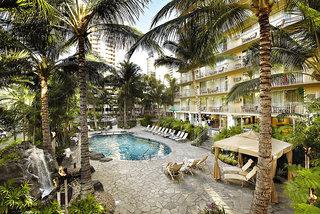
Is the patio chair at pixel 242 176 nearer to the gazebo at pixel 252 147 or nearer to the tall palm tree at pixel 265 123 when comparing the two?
the gazebo at pixel 252 147

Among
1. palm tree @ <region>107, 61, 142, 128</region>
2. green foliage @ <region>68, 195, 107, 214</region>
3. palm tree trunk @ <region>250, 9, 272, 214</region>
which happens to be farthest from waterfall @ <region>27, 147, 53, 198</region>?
palm tree @ <region>107, 61, 142, 128</region>

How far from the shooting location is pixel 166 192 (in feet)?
28.7

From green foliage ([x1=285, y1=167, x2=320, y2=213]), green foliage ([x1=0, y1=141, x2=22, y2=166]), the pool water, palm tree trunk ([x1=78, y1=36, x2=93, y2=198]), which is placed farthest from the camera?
the pool water

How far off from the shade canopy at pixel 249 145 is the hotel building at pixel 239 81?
11.5ft

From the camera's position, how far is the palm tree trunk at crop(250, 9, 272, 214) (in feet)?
18.1

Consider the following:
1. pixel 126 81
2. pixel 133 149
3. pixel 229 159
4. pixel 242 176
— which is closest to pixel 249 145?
pixel 242 176

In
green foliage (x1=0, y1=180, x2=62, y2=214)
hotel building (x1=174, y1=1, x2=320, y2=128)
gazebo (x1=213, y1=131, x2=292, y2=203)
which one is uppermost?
hotel building (x1=174, y1=1, x2=320, y2=128)

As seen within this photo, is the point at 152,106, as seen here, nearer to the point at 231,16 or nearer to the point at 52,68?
the point at 52,68

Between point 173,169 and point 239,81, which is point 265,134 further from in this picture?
point 239,81

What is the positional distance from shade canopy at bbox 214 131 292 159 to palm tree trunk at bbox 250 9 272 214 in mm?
2296

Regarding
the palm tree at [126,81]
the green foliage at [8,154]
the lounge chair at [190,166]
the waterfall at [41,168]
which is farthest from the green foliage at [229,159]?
the palm tree at [126,81]

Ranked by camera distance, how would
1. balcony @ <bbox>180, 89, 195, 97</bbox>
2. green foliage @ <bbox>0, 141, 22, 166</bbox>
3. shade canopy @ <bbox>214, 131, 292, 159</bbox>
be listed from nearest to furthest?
green foliage @ <bbox>0, 141, 22, 166</bbox> → shade canopy @ <bbox>214, 131, 292, 159</bbox> → balcony @ <bbox>180, 89, 195, 97</bbox>

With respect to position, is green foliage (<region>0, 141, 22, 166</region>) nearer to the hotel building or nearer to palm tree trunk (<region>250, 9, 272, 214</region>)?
palm tree trunk (<region>250, 9, 272, 214</region>)

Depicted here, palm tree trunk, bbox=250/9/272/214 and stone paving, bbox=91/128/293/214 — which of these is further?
stone paving, bbox=91/128/293/214
